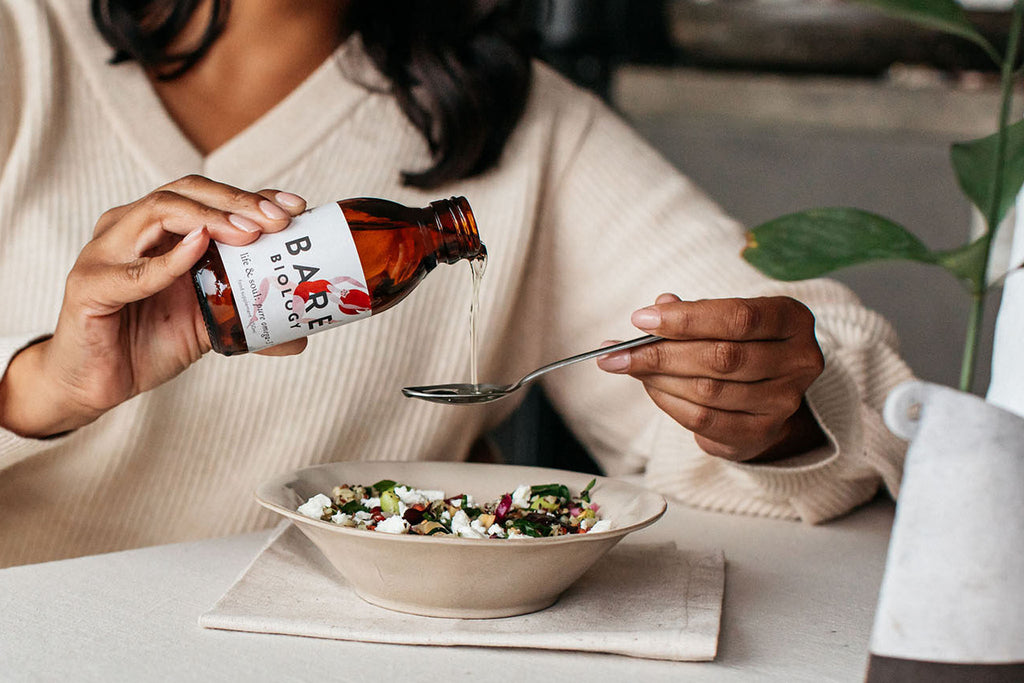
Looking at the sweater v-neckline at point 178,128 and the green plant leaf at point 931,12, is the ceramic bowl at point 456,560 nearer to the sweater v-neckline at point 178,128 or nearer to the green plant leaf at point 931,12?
the green plant leaf at point 931,12

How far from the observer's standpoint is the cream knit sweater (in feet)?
3.50

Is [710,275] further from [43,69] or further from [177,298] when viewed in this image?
[43,69]

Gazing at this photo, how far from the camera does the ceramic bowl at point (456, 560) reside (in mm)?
632

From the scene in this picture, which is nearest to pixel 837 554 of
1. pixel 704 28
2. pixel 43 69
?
pixel 43 69

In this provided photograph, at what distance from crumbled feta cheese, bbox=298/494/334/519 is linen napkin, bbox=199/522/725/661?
0.21 feet

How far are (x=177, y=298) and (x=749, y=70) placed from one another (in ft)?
5.68

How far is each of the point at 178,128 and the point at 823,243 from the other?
0.85 m

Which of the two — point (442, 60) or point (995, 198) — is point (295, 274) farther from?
point (442, 60)

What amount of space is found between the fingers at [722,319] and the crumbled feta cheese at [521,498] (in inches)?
6.0

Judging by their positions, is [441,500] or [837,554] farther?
[837,554]

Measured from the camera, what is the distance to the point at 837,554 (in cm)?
92

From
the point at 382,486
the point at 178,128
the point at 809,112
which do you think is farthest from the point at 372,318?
the point at 809,112

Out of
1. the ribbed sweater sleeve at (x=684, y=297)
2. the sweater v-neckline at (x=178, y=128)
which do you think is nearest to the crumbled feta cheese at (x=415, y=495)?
the ribbed sweater sleeve at (x=684, y=297)

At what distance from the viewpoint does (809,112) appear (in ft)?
6.89
